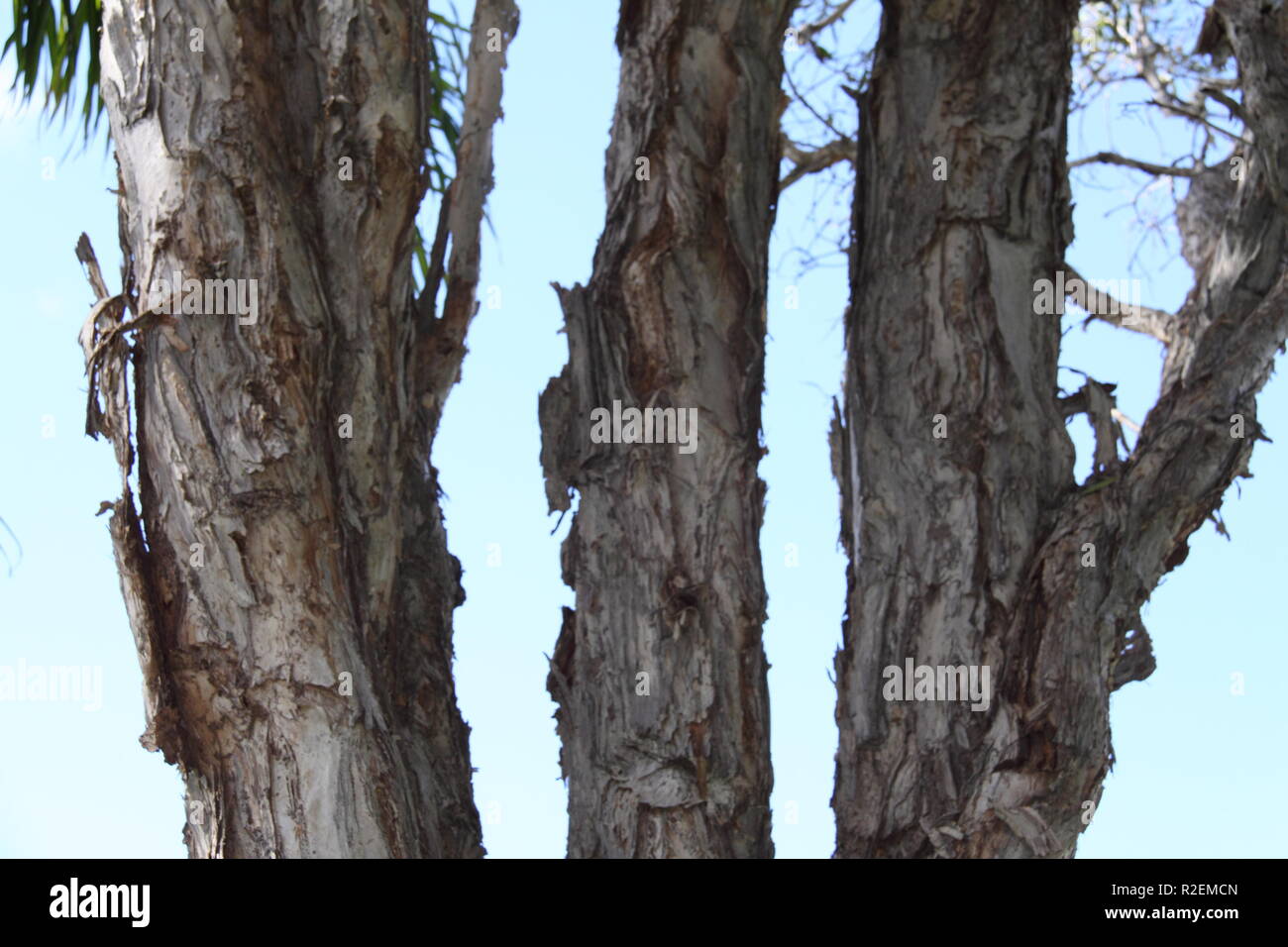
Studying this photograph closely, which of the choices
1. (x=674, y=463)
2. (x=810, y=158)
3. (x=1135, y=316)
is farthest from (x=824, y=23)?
(x=674, y=463)

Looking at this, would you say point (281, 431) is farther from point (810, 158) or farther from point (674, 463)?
point (810, 158)

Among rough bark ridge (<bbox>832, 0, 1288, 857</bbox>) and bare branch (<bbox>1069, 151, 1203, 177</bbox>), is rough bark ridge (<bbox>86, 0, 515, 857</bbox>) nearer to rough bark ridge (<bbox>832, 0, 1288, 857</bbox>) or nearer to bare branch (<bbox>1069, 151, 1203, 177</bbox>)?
rough bark ridge (<bbox>832, 0, 1288, 857</bbox>)

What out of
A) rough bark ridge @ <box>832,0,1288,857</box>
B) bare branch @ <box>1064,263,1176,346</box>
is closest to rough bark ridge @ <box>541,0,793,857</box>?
rough bark ridge @ <box>832,0,1288,857</box>

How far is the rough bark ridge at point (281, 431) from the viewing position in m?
2.89

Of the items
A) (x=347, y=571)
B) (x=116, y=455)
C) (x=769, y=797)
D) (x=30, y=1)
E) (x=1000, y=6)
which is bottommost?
(x=769, y=797)

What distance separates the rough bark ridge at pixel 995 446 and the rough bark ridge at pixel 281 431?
1.00m

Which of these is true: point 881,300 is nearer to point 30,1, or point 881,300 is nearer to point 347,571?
point 347,571

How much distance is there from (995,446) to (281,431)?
5.07 feet

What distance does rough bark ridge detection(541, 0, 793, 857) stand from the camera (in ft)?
10.1

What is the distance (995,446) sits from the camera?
3.31m
